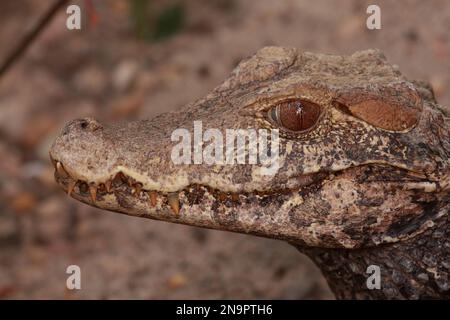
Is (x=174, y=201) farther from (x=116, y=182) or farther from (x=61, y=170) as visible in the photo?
(x=61, y=170)

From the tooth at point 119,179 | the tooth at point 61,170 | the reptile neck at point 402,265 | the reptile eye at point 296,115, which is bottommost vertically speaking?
the reptile neck at point 402,265

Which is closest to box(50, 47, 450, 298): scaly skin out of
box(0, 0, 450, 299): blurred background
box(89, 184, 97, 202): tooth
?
box(89, 184, 97, 202): tooth

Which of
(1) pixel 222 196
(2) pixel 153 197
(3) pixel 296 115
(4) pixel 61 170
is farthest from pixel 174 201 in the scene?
(3) pixel 296 115

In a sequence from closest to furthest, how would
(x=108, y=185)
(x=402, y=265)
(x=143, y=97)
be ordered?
(x=108, y=185) < (x=402, y=265) < (x=143, y=97)

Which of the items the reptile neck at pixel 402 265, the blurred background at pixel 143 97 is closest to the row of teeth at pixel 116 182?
the reptile neck at pixel 402 265

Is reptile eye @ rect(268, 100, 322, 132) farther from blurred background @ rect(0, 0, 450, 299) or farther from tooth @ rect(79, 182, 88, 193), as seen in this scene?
blurred background @ rect(0, 0, 450, 299)

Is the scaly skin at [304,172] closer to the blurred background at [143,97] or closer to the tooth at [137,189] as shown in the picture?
the tooth at [137,189]

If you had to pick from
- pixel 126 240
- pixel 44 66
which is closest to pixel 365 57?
pixel 126 240
